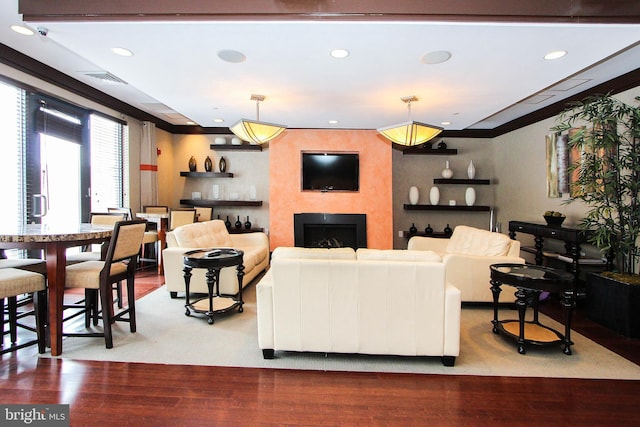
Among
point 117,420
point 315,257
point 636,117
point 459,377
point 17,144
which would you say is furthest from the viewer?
point 17,144

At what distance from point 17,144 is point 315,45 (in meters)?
3.58

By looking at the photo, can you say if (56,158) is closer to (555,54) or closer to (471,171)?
(555,54)

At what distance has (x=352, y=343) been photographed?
2.37 meters

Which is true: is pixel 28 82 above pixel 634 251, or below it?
above

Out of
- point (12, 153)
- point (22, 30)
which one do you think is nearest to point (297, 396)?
point (22, 30)

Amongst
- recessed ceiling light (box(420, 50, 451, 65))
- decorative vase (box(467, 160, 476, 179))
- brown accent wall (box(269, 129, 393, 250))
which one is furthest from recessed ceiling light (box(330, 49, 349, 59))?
decorative vase (box(467, 160, 476, 179))

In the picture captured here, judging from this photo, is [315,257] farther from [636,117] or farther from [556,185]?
[556,185]

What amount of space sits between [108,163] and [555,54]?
601 centimetres

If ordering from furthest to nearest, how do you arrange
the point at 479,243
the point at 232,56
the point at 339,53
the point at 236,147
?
1. the point at 236,147
2. the point at 479,243
3. the point at 232,56
4. the point at 339,53

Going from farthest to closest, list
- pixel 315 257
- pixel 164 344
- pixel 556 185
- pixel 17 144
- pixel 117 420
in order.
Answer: pixel 556 185
pixel 17 144
pixel 164 344
pixel 315 257
pixel 117 420

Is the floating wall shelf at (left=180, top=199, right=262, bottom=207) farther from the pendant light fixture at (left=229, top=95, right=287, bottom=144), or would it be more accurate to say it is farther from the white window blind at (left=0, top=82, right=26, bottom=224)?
the white window blind at (left=0, top=82, right=26, bottom=224)

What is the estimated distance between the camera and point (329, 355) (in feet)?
8.31

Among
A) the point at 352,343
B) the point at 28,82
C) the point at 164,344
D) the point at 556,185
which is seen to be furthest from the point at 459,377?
the point at 28,82

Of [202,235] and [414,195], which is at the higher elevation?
[414,195]
